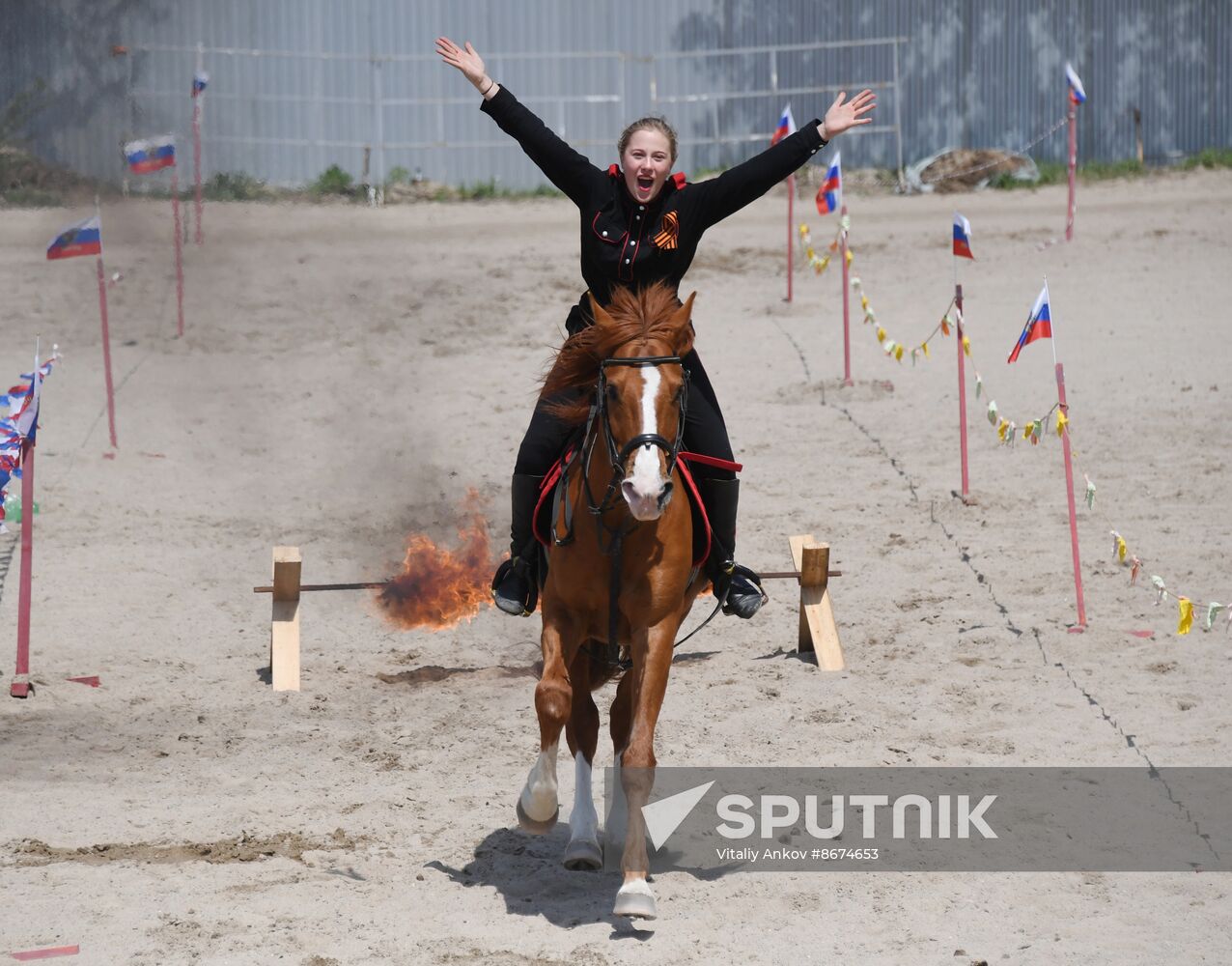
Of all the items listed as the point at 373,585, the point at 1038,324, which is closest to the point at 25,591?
the point at 373,585

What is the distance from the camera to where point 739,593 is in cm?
682

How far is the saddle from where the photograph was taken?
6234mm

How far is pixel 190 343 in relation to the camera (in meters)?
16.5

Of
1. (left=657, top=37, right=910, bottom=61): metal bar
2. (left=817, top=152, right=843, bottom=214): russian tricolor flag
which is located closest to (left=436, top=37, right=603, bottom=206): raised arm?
(left=817, top=152, right=843, bottom=214): russian tricolor flag

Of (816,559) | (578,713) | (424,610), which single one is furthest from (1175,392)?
(578,713)

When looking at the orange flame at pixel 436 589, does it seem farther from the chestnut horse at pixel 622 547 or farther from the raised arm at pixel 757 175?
the raised arm at pixel 757 175

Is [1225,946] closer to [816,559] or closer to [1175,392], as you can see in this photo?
[816,559]

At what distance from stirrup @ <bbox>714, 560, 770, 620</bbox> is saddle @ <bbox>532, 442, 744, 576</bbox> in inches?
9.2

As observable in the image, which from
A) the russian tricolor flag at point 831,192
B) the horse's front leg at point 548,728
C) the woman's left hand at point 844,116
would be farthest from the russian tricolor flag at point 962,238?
the horse's front leg at point 548,728

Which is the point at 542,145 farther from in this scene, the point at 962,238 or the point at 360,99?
the point at 360,99

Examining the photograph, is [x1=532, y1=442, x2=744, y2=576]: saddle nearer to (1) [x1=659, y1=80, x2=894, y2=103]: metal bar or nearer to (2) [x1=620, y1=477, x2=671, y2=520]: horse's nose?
(2) [x1=620, y1=477, x2=671, y2=520]: horse's nose

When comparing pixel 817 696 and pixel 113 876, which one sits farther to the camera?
pixel 817 696

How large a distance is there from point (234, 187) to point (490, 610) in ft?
41.1

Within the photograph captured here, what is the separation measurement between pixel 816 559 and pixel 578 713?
2979 mm
